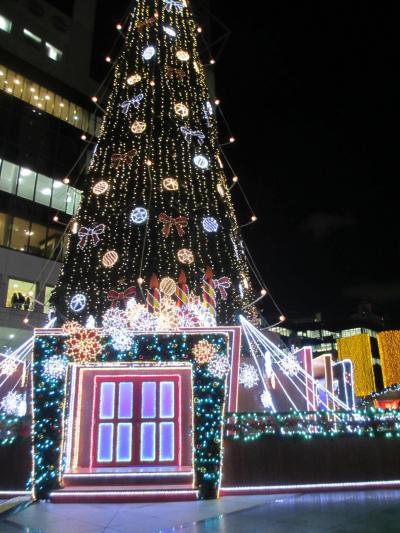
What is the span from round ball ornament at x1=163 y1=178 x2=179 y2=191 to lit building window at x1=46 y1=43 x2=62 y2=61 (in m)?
30.5

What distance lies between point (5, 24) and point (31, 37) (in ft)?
6.89

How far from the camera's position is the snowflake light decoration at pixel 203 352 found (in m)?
9.32

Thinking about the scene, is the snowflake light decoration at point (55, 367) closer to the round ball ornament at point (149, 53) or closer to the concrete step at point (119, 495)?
the concrete step at point (119, 495)

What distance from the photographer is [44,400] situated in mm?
9172

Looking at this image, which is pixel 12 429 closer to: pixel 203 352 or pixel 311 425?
pixel 203 352

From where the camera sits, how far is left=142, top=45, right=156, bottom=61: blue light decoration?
12.4 meters

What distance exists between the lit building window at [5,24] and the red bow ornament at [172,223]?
30.1 m

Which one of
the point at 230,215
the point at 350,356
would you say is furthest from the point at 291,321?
the point at 230,215

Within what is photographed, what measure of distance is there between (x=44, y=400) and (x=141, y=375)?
2.14 m

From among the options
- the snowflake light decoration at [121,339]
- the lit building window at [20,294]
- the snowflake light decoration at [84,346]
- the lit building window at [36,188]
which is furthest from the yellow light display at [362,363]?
the snowflake light decoration at [84,346]

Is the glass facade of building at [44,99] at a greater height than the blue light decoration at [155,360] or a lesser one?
greater

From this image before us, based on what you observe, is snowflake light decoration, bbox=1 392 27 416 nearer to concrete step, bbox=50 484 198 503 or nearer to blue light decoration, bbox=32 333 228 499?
blue light decoration, bbox=32 333 228 499

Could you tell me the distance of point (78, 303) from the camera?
33.0 feet

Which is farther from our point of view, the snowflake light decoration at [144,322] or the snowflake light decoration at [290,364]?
the snowflake light decoration at [290,364]
